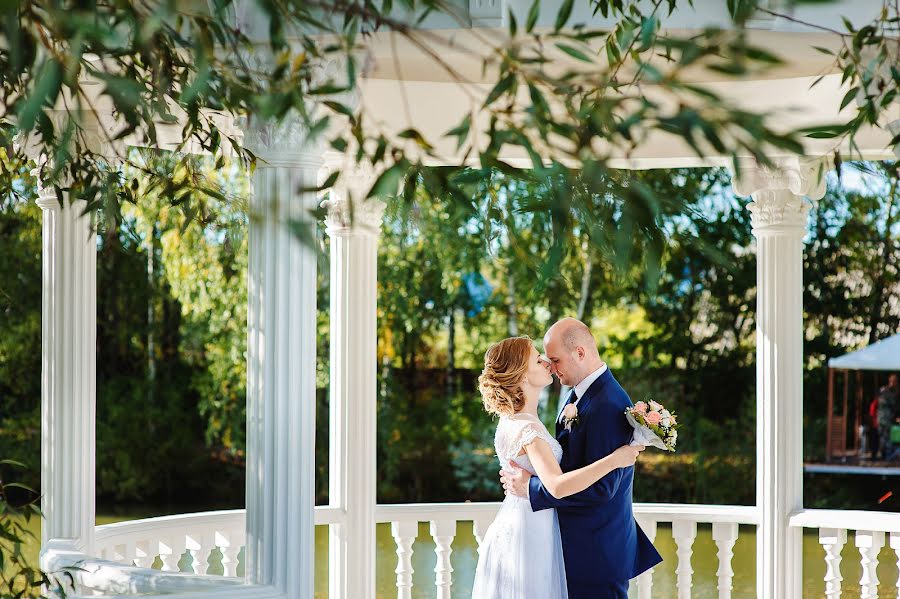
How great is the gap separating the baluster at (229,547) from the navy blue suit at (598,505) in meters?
2.97

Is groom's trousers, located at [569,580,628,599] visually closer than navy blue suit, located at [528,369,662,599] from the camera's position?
No

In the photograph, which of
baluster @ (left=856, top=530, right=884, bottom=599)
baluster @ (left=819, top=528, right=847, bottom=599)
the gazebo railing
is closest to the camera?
the gazebo railing

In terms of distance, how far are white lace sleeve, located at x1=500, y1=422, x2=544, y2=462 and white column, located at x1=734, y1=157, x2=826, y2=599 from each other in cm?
299

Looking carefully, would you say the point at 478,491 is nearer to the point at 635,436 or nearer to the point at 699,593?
the point at 699,593

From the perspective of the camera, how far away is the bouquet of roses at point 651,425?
280 inches

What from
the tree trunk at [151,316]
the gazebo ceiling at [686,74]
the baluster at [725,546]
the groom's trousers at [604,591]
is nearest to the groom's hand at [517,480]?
the groom's trousers at [604,591]

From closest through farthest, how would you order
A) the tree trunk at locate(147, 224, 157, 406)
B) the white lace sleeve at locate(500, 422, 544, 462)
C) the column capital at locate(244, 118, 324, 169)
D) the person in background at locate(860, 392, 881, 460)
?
the column capital at locate(244, 118, 324, 169) < the white lace sleeve at locate(500, 422, 544, 462) < the person in background at locate(860, 392, 881, 460) < the tree trunk at locate(147, 224, 157, 406)

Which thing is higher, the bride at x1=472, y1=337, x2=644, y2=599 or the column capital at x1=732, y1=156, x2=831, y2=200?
the column capital at x1=732, y1=156, x2=831, y2=200

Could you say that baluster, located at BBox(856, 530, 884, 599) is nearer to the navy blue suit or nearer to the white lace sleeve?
the navy blue suit

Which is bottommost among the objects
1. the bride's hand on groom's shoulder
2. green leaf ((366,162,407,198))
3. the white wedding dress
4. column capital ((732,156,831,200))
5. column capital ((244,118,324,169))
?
the white wedding dress

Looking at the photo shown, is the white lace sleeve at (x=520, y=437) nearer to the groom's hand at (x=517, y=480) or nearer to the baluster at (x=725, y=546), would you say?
the groom's hand at (x=517, y=480)

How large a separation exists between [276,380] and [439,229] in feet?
68.8

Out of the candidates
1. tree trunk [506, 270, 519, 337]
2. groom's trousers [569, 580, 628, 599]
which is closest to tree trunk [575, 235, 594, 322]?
tree trunk [506, 270, 519, 337]

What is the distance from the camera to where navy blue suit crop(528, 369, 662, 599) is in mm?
7332
